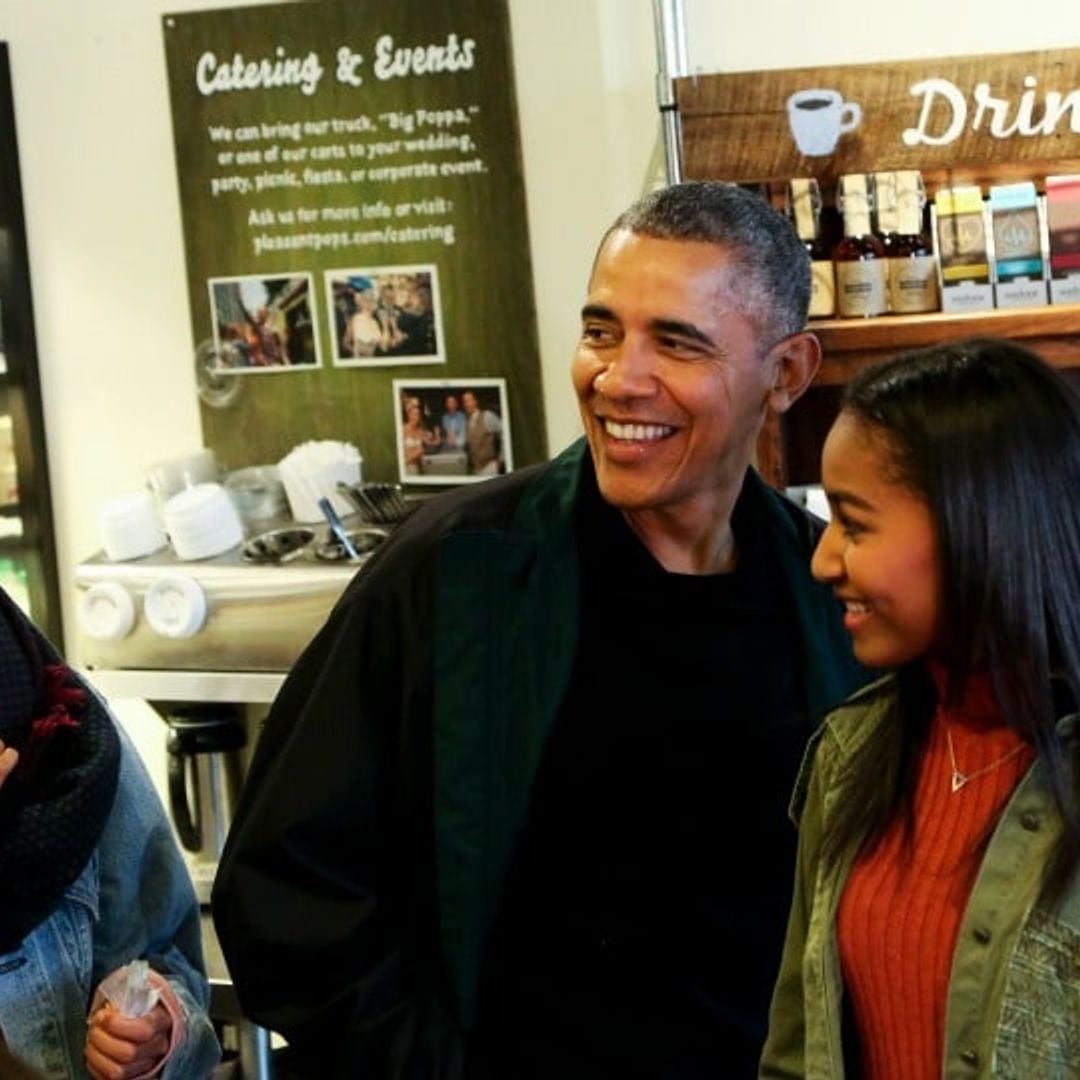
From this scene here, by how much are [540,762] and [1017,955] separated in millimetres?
549

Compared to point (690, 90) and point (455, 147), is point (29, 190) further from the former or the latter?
point (690, 90)

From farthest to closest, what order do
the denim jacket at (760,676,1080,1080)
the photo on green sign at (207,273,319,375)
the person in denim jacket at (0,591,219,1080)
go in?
the photo on green sign at (207,273,319,375) → the person in denim jacket at (0,591,219,1080) → the denim jacket at (760,676,1080,1080)

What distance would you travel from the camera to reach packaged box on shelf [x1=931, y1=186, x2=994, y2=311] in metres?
2.72

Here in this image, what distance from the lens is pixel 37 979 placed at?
188 centimetres

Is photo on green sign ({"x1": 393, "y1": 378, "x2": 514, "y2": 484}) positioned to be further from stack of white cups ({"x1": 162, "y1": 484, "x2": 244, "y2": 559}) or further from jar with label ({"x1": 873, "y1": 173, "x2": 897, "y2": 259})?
jar with label ({"x1": 873, "y1": 173, "x2": 897, "y2": 259})

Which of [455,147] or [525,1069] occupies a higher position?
[455,147]

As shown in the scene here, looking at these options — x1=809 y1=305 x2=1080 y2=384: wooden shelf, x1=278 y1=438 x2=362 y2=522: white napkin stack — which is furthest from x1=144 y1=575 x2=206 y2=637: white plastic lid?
x1=809 y1=305 x2=1080 y2=384: wooden shelf

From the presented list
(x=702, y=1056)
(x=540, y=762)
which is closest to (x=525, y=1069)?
(x=702, y=1056)

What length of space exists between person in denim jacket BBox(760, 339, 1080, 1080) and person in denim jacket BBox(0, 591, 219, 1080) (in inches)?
32.8

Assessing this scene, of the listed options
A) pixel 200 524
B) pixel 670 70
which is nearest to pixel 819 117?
pixel 670 70

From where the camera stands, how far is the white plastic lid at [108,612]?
3.18m

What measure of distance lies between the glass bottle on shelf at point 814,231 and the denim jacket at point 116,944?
50.3 inches

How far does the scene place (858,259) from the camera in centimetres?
272

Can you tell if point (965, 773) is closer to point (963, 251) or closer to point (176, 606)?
point (963, 251)
